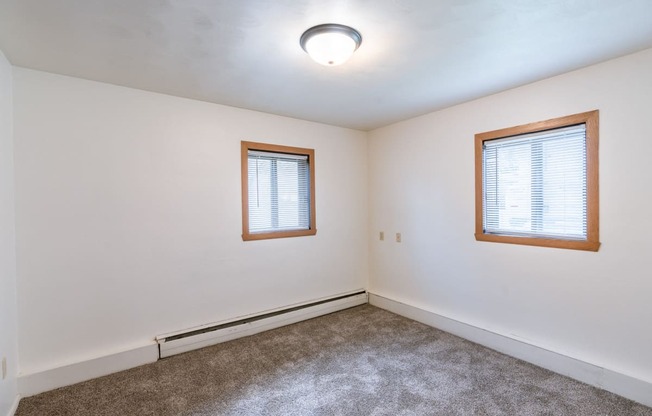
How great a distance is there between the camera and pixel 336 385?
8.00 feet

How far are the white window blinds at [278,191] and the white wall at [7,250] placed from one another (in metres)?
1.91

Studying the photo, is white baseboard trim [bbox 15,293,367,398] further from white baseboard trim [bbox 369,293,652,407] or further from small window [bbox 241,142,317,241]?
white baseboard trim [bbox 369,293,652,407]

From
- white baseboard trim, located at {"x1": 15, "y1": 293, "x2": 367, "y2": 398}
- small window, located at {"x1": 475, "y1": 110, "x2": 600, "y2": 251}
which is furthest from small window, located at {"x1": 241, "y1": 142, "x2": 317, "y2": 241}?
small window, located at {"x1": 475, "y1": 110, "x2": 600, "y2": 251}

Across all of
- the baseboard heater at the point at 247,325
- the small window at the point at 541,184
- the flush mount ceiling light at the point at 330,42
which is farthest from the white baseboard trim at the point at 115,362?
the flush mount ceiling light at the point at 330,42

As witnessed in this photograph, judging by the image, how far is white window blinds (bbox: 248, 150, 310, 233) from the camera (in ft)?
11.7

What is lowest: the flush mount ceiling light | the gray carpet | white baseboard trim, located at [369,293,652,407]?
the gray carpet

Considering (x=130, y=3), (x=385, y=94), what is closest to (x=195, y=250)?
(x=130, y=3)

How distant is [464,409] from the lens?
2.13m

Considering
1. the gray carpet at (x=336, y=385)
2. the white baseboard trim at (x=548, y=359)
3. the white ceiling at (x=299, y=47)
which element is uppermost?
the white ceiling at (x=299, y=47)

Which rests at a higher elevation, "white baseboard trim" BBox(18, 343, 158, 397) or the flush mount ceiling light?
the flush mount ceiling light

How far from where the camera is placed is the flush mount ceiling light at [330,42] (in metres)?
1.86

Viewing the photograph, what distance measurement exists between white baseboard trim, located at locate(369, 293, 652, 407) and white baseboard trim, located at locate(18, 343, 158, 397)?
9.61ft

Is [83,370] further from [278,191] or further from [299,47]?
[299,47]

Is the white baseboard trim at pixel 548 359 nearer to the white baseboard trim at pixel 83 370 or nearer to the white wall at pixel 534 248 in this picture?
the white wall at pixel 534 248
